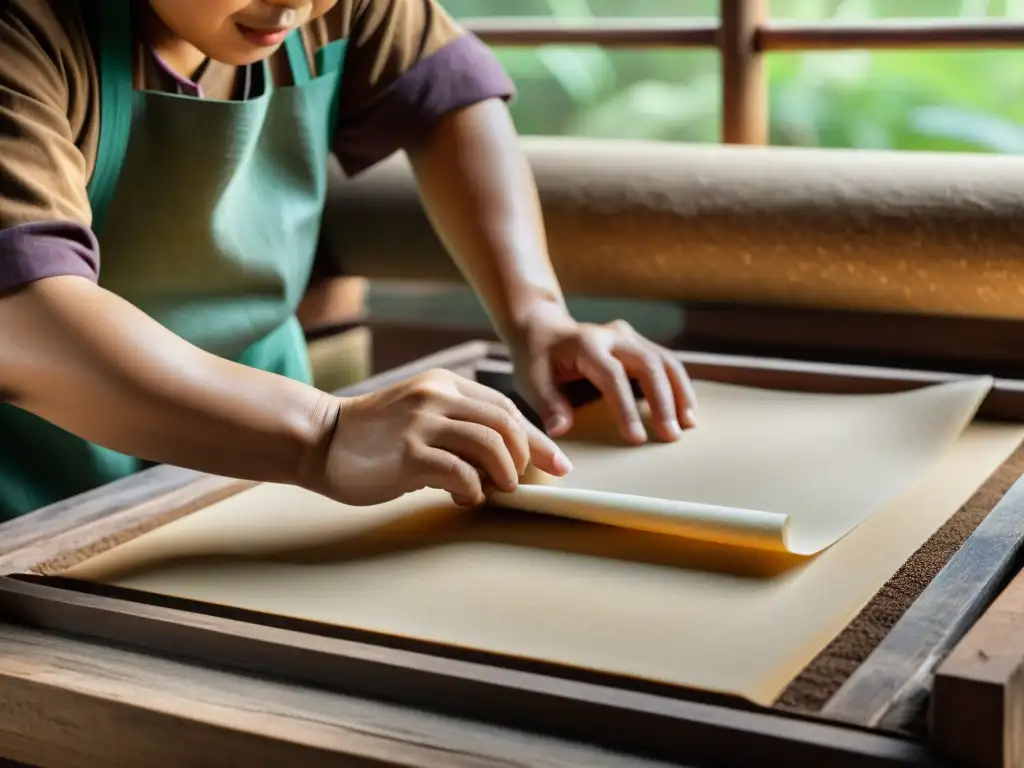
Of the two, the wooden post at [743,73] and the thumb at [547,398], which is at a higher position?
the wooden post at [743,73]

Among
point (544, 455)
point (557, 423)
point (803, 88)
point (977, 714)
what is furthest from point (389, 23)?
point (803, 88)

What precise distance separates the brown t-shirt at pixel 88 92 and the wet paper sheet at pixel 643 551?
202 mm

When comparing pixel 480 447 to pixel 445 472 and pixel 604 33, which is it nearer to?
pixel 445 472

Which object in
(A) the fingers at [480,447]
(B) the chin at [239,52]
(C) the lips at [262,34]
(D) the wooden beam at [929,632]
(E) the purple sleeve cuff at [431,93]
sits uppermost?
(C) the lips at [262,34]

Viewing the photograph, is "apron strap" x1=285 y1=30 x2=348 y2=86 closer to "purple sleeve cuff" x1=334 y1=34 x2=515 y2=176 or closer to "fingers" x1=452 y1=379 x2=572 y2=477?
"purple sleeve cuff" x1=334 y1=34 x2=515 y2=176

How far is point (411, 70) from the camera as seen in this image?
47.3 inches

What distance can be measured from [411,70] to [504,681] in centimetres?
74

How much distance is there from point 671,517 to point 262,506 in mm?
289

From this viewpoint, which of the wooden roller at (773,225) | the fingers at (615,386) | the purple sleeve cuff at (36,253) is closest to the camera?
the purple sleeve cuff at (36,253)

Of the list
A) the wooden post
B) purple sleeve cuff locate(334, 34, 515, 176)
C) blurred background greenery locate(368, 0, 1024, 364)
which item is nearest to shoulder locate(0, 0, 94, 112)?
purple sleeve cuff locate(334, 34, 515, 176)

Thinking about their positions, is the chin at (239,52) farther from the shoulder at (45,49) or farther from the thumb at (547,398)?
the thumb at (547,398)

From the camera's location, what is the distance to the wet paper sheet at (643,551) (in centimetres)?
66

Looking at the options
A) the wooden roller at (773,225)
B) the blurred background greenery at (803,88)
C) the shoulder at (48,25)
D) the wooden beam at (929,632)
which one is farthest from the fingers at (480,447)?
the blurred background greenery at (803,88)

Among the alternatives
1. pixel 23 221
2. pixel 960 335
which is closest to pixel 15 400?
pixel 23 221
